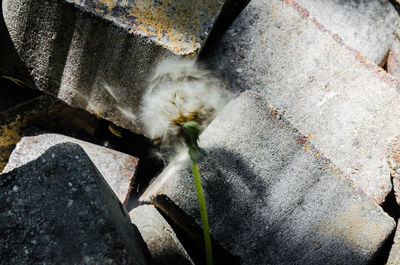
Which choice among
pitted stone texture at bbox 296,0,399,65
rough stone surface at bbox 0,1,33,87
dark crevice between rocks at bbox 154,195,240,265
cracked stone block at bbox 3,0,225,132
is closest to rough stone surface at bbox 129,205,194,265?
dark crevice between rocks at bbox 154,195,240,265

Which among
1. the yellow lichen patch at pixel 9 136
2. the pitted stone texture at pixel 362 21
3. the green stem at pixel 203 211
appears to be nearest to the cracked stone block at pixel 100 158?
the yellow lichen patch at pixel 9 136

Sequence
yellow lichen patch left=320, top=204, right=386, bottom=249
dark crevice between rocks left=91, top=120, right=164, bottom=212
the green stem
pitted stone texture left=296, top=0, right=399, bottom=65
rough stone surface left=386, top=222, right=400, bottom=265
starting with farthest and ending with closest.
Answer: pitted stone texture left=296, top=0, right=399, bottom=65 → dark crevice between rocks left=91, top=120, right=164, bottom=212 → rough stone surface left=386, top=222, right=400, bottom=265 → yellow lichen patch left=320, top=204, right=386, bottom=249 → the green stem

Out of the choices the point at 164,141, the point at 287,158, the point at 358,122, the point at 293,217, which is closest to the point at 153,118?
the point at 164,141

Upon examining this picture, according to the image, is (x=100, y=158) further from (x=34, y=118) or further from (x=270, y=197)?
(x=270, y=197)

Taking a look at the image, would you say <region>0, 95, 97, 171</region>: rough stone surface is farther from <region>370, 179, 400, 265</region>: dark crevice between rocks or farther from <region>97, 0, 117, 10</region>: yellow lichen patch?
<region>370, 179, 400, 265</region>: dark crevice between rocks

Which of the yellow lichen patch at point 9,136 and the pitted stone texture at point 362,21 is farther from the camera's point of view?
the pitted stone texture at point 362,21

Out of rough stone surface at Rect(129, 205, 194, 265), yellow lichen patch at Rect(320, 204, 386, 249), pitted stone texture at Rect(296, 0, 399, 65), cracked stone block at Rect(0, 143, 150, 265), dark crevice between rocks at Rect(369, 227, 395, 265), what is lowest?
rough stone surface at Rect(129, 205, 194, 265)

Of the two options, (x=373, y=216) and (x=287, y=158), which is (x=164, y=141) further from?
(x=373, y=216)

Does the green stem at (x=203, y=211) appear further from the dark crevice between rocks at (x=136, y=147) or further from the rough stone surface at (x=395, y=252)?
the rough stone surface at (x=395, y=252)
